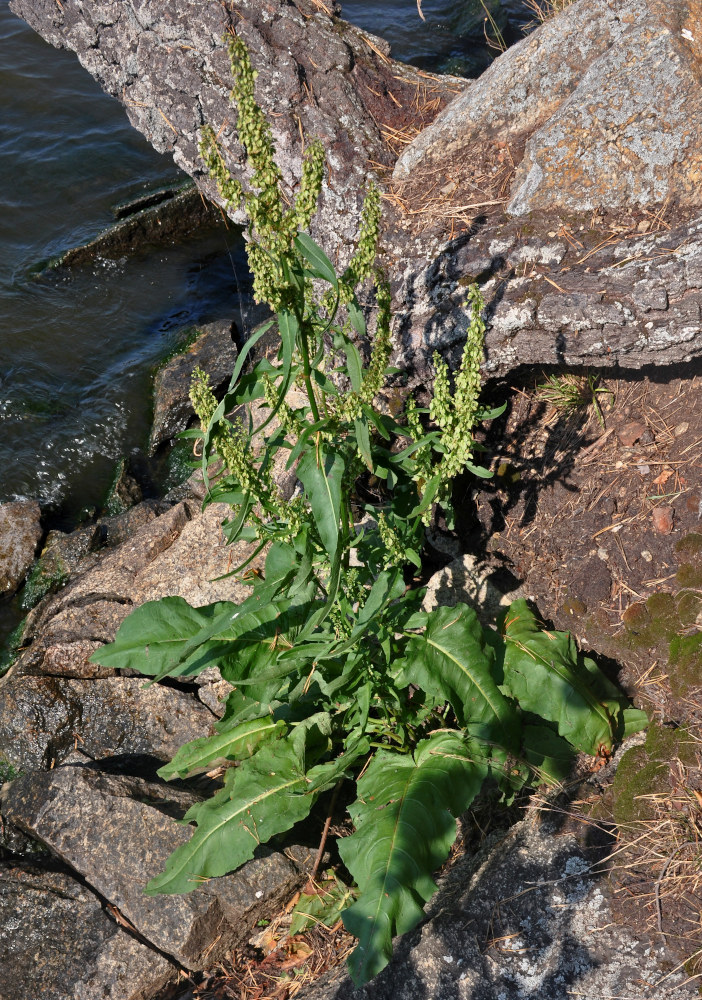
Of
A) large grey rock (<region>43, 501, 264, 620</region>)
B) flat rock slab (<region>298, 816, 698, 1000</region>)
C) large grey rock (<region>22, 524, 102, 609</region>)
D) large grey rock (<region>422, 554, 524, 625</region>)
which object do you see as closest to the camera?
flat rock slab (<region>298, 816, 698, 1000</region>)

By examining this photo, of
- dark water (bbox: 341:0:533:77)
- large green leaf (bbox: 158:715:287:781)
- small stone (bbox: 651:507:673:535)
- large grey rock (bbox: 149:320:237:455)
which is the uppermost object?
dark water (bbox: 341:0:533:77)

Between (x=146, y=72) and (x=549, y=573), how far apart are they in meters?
4.18

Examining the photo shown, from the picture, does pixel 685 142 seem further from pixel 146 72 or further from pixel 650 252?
pixel 146 72

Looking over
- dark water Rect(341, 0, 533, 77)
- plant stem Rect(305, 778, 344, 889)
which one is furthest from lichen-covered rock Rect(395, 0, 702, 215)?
dark water Rect(341, 0, 533, 77)

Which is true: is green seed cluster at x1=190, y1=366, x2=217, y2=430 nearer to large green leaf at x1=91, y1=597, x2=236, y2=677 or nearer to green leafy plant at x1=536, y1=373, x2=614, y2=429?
large green leaf at x1=91, y1=597, x2=236, y2=677

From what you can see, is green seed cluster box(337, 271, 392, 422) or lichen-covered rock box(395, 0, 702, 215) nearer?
green seed cluster box(337, 271, 392, 422)

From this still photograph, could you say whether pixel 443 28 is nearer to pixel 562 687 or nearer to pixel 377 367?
pixel 377 367

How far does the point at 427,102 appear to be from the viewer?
16.2 feet

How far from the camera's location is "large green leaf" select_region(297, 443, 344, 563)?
8.70ft

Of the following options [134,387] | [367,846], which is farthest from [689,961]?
[134,387]

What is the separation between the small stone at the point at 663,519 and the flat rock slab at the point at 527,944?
4.76 ft

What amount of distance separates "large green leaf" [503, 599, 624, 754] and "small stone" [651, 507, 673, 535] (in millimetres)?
712

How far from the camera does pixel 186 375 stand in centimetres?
733

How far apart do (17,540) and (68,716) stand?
2076 millimetres
